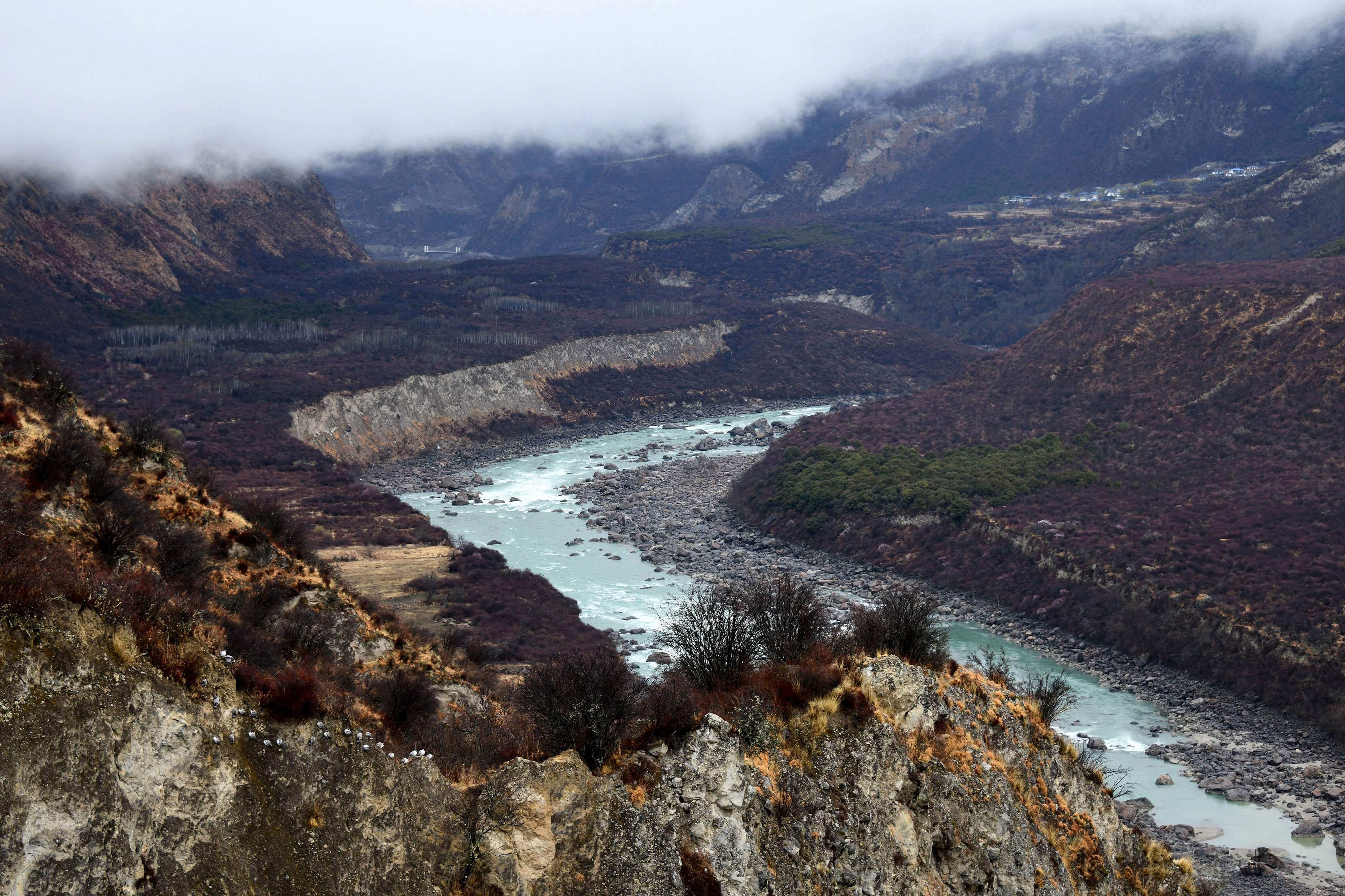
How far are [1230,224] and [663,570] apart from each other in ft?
374

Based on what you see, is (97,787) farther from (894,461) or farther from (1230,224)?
(1230,224)

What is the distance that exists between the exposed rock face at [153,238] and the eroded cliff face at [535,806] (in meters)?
124

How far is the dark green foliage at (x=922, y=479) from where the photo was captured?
62.3m

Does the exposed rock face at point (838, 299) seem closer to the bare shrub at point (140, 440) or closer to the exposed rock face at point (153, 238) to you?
the exposed rock face at point (153, 238)

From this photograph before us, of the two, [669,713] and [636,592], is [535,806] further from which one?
[636,592]

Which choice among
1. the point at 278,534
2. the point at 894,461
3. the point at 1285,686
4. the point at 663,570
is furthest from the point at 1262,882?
the point at 894,461

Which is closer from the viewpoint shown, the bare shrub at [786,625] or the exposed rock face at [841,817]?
the exposed rock face at [841,817]

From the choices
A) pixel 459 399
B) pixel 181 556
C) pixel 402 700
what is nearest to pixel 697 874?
pixel 402 700

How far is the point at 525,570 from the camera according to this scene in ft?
174

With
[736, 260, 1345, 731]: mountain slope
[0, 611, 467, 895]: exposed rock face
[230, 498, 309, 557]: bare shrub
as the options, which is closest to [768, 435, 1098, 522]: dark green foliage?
[736, 260, 1345, 731]: mountain slope

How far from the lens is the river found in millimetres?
30609

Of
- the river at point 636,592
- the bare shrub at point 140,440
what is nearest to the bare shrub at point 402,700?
the bare shrub at point 140,440

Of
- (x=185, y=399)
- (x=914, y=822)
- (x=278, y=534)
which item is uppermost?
(x=278, y=534)

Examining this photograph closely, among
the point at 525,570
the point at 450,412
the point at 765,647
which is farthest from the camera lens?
the point at 450,412
